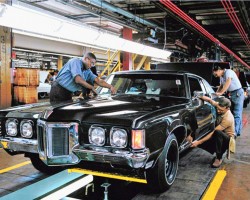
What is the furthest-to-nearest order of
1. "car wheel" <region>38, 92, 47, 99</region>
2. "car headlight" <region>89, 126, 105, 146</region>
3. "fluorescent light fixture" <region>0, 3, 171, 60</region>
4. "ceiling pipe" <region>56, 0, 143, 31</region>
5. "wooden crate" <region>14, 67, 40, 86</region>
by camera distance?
"car wheel" <region>38, 92, 47, 99</region>, "wooden crate" <region>14, 67, 40, 86</region>, "ceiling pipe" <region>56, 0, 143, 31</region>, "fluorescent light fixture" <region>0, 3, 171, 60</region>, "car headlight" <region>89, 126, 105, 146</region>

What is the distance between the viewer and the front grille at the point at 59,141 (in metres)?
2.85

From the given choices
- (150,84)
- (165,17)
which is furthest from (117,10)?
(150,84)

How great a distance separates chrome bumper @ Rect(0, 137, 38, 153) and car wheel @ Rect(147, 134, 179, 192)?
131 cm

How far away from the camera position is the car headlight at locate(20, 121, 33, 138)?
126 inches

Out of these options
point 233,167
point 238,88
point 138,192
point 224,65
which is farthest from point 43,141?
point 224,65

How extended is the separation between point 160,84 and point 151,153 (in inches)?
68.5

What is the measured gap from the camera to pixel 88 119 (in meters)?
2.83

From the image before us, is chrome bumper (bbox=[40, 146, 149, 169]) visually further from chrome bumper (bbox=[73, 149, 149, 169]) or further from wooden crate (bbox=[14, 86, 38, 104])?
wooden crate (bbox=[14, 86, 38, 104])

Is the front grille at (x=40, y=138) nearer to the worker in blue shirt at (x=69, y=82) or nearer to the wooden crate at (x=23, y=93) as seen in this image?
the worker in blue shirt at (x=69, y=82)

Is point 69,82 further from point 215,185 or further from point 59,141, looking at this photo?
point 215,185

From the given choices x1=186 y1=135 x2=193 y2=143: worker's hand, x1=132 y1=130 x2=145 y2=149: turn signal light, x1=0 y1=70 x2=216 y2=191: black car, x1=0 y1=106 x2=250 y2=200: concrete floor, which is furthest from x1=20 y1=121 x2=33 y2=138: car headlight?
x1=186 y1=135 x2=193 y2=143: worker's hand

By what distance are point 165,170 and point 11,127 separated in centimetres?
185

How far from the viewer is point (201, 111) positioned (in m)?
4.48

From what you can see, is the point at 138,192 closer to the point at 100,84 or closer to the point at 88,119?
the point at 88,119
